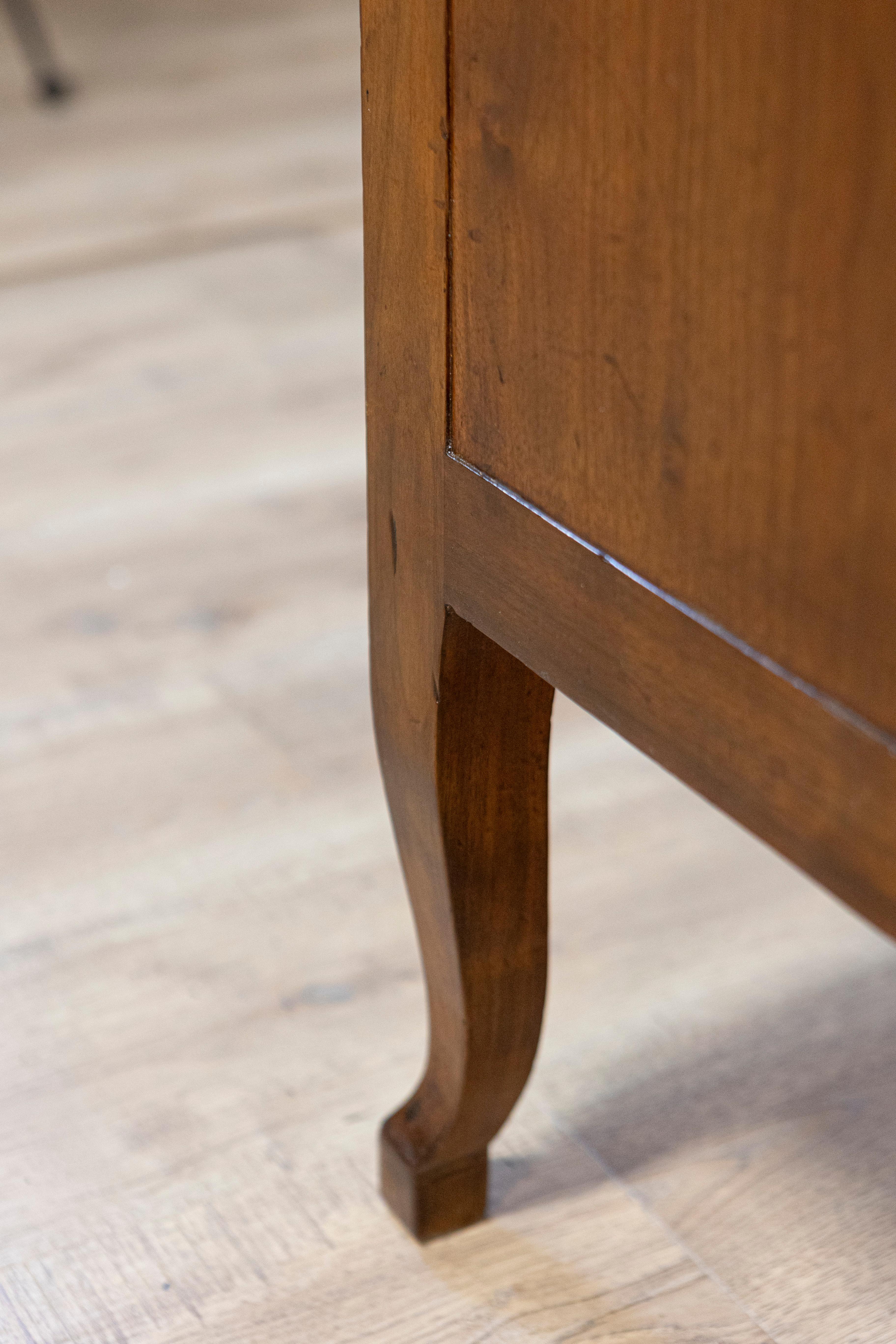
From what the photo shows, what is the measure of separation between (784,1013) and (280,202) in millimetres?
1562

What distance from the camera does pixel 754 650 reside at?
16.2 inches

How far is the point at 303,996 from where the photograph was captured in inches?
34.7

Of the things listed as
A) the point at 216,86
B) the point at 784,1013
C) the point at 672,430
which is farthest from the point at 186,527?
the point at 216,86

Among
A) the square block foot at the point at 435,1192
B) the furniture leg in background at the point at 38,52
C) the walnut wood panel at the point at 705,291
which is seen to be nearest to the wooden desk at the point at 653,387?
the walnut wood panel at the point at 705,291

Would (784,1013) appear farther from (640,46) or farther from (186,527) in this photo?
(186,527)

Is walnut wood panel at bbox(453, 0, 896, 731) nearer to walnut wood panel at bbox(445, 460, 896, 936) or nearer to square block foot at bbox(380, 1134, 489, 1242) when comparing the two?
walnut wood panel at bbox(445, 460, 896, 936)

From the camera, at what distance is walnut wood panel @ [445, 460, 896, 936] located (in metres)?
0.39

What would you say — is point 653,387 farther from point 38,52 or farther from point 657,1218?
point 38,52

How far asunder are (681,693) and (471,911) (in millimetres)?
222

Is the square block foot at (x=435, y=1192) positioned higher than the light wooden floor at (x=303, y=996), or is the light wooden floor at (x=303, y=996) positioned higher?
the square block foot at (x=435, y=1192)

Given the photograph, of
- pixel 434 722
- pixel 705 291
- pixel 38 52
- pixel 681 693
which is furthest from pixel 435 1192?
pixel 38 52

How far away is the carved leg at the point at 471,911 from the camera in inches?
23.6

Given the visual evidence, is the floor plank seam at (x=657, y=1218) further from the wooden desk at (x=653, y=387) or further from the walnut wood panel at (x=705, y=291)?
the walnut wood panel at (x=705, y=291)

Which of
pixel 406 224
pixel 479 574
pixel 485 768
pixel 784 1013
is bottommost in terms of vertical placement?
pixel 784 1013
